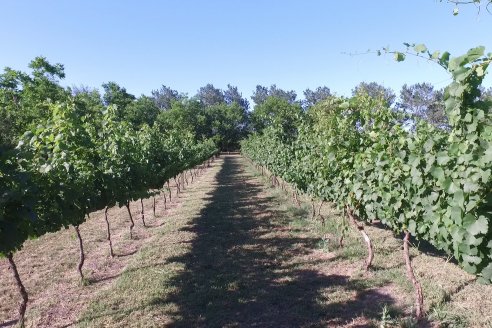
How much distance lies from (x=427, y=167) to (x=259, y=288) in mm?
4079

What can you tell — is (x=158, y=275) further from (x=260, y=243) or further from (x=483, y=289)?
(x=483, y=289)

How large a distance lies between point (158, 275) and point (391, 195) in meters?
4.83

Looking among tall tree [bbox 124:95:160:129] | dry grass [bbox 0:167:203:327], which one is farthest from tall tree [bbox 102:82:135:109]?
dry grass [bbox 0:167:203:327]

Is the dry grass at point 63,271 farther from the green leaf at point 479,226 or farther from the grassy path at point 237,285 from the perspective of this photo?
the green leaf at point 479,226

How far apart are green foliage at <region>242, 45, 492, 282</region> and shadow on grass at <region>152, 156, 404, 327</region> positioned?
1454 mm

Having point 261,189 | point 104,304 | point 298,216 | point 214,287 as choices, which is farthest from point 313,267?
point 261,189

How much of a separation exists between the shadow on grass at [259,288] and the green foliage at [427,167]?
1.45 meters

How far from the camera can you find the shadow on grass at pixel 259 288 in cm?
573

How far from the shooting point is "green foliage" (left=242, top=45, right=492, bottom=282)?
2.84 metres

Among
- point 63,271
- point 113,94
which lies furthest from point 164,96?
point 63,271

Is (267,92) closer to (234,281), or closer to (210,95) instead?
(210,95)

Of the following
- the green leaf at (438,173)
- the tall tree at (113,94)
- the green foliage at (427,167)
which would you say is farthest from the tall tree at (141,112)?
the green leaf at (438,173)

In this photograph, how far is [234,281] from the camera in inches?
287

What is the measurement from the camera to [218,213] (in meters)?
13.9
